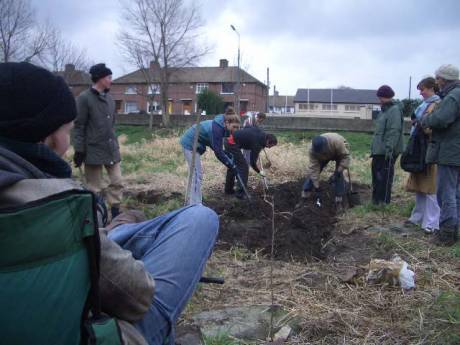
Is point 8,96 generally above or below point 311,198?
above

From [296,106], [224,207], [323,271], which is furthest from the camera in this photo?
[296,106]

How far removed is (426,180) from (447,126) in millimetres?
930

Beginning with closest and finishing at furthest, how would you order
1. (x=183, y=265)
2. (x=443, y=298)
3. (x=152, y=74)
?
(x=183, y=265)
(x=443, y=298)
(x=152, y=74)

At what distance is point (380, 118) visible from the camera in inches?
259

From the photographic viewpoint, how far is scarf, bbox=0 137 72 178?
4.76ft

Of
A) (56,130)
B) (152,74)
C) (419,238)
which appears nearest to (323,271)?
(419,238)

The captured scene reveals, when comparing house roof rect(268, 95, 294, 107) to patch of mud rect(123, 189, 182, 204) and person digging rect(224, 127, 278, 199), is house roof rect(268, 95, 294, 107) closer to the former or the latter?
person digging rect(224, 127, 278, 199)

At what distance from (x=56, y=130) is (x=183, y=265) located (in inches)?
27.1

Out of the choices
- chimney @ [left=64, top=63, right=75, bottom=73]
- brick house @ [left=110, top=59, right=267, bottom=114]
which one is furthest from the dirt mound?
brick house @ [left=110, top=59, right=267, bottom=114]

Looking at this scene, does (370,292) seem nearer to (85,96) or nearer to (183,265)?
(183,265)

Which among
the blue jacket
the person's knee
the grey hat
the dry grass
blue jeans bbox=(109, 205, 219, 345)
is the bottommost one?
the dry grass

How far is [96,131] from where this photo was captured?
17.7ft

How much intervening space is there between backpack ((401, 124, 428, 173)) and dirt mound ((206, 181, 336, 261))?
1241 mm

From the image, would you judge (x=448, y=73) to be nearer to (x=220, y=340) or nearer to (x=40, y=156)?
A: (x=220, y=340)
